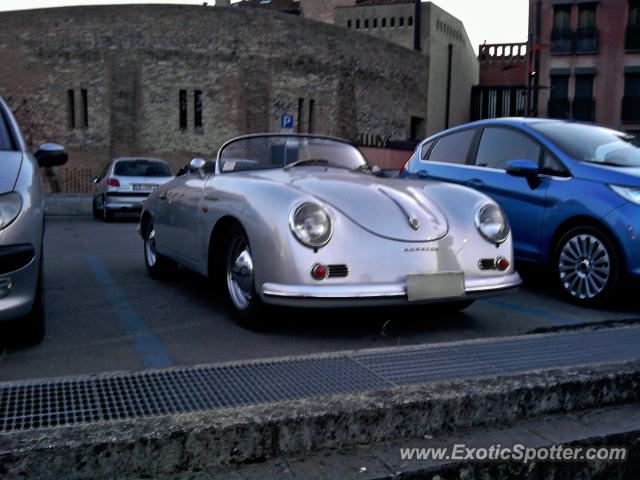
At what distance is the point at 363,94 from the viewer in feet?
130

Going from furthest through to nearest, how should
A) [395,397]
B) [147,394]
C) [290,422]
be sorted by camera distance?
[147,394]
[395,397]
[290,422]

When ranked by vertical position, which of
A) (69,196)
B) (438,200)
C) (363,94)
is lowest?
(69,196)

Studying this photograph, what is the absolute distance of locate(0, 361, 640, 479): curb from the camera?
2.12 metres

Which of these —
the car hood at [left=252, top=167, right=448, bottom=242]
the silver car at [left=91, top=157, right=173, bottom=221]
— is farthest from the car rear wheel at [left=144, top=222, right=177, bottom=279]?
the silver car at [left=91, top=157, right=173, bottom=221]

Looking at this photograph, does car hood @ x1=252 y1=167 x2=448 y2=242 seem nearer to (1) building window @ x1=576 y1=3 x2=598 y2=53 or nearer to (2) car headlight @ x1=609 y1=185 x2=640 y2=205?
(2) car headlight @ x1=609 y1=185 x2=640 y2=205

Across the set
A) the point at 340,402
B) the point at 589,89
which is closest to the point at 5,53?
the point at 589,89

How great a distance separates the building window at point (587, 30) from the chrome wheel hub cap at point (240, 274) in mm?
34636

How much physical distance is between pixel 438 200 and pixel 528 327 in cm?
110

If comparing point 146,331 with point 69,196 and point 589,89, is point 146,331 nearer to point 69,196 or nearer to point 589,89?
→ point 69,196

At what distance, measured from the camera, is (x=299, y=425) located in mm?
2375

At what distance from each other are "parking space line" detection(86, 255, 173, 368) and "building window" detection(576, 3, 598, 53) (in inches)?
A: 1322

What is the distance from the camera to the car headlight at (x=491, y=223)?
15.0 ft

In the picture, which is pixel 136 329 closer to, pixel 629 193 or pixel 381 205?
pixel 381 205

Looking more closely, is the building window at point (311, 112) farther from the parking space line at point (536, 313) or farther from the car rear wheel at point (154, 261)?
the parking space line at point (536, 313)
